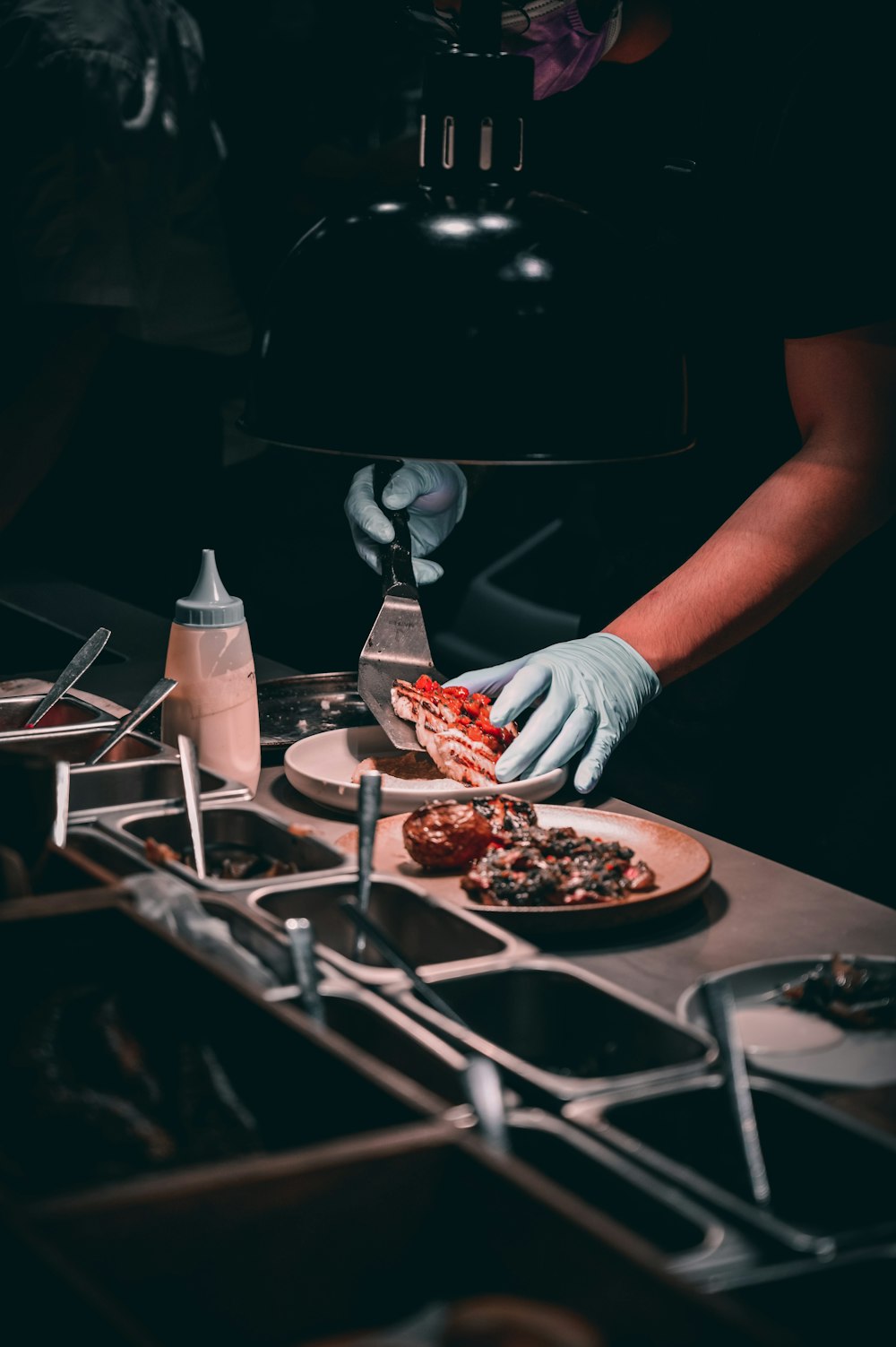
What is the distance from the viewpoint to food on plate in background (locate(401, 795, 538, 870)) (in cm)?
168

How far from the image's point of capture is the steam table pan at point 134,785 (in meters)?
1.81

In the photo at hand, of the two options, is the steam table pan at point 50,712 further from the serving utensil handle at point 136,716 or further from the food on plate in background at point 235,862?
the food on plate in background at point 235,862

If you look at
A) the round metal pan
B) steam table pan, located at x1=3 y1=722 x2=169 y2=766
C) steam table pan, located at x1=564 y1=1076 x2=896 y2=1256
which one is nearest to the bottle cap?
steam table pan, located at x1=3 y1=722 x2=169 y2=766

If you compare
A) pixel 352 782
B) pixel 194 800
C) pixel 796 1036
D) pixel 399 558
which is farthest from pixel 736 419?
pixel 796 1036

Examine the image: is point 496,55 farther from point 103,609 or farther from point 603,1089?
point 103,609

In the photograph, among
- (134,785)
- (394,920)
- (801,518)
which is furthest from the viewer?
(801,518)

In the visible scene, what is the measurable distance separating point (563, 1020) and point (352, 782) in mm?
636

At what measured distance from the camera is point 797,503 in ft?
7.54

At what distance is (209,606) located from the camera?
1944mm

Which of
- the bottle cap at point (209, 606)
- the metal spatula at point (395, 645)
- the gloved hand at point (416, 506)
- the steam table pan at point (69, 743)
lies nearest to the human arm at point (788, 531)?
the metal spatula at point (395, 645)

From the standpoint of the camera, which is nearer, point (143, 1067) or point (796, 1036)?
point (143, 1067)

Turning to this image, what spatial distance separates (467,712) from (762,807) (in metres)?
0.77

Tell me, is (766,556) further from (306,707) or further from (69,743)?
(69,743)

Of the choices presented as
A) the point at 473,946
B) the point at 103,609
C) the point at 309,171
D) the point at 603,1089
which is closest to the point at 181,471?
the point at 309,171
